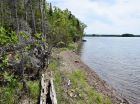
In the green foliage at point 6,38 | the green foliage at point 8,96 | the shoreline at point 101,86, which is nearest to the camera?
the green foliage at point 8,96

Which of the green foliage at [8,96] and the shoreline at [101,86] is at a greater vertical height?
the green foliage at [8,96]

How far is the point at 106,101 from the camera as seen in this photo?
1524 cm

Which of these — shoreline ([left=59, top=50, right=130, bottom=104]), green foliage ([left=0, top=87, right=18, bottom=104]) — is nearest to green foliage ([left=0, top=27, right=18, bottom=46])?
green foliage ([left=0, top=87, right=18, bottom=104])

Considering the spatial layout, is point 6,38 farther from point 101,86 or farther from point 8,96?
point 101,86

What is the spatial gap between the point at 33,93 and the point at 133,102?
8117 millimetres

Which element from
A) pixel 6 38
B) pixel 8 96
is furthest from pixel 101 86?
pixel 6 38

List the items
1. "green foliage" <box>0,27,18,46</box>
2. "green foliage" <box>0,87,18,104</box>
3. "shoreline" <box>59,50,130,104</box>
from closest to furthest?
"green foliage" <box>0,87,18,104</box> < "green foliage" <box>0,27,18,46</box> < "shoreline" <box>59,50,130,104</box>

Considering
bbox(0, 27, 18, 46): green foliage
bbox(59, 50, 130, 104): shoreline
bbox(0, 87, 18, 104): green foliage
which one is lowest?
bbox(59, 50, 130, 104): shoreline

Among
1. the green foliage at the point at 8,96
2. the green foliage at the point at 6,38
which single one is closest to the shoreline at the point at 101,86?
the green foliage at the point at 8,96

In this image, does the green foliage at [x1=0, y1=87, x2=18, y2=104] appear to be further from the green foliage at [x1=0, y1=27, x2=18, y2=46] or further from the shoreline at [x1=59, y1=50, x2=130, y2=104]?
the shoreline at [x1=59, y1=50, x2=130, y2=104]

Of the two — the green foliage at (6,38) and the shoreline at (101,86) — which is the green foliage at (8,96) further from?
the shoreline at (101,86)

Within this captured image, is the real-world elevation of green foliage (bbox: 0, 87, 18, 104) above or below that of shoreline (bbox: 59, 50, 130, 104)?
above

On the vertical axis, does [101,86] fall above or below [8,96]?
below

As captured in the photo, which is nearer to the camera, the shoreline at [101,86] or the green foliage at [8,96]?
the green foliage at [8,96]
